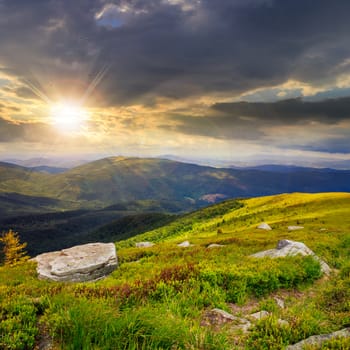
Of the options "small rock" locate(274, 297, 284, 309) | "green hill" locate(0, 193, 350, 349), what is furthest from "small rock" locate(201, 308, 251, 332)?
"small rock" locate(274, 297, 284, 309)

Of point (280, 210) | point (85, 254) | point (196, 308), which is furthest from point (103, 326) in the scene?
point (280, 210)

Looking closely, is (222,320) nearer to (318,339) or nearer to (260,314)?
(260,314)

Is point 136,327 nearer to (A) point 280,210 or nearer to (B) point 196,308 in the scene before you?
(B) point 196,308

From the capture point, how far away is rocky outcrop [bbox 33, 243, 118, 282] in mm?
14344

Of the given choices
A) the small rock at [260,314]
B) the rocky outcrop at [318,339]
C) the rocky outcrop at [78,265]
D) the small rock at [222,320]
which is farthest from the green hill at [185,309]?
the rocky outcrop at [78,265]

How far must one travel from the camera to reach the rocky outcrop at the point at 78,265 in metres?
14.3

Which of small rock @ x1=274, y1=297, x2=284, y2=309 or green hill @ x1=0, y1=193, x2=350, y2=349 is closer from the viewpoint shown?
green hill @ x1=0, y1=193, x2=350, y2=349

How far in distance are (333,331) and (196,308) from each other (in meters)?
3.61

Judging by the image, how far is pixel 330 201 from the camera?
69.4 m

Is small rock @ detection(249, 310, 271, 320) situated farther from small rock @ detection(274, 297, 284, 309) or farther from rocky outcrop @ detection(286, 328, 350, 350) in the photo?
rocky outcrop @ detection(286, 328, 350, 350)

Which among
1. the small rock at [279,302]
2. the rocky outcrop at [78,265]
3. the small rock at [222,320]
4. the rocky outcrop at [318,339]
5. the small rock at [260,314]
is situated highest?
the rocky outcrop at [318,339]

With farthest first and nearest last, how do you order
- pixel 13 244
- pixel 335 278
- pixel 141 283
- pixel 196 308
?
1. pixel 13 244
2. pixel 335 278
3. pixel 141 283
4. pixel 196 308

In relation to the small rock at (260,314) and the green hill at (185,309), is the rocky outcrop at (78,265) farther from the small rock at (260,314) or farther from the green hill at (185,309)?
the small rock at (260,314)

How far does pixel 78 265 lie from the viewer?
15.2 meters
